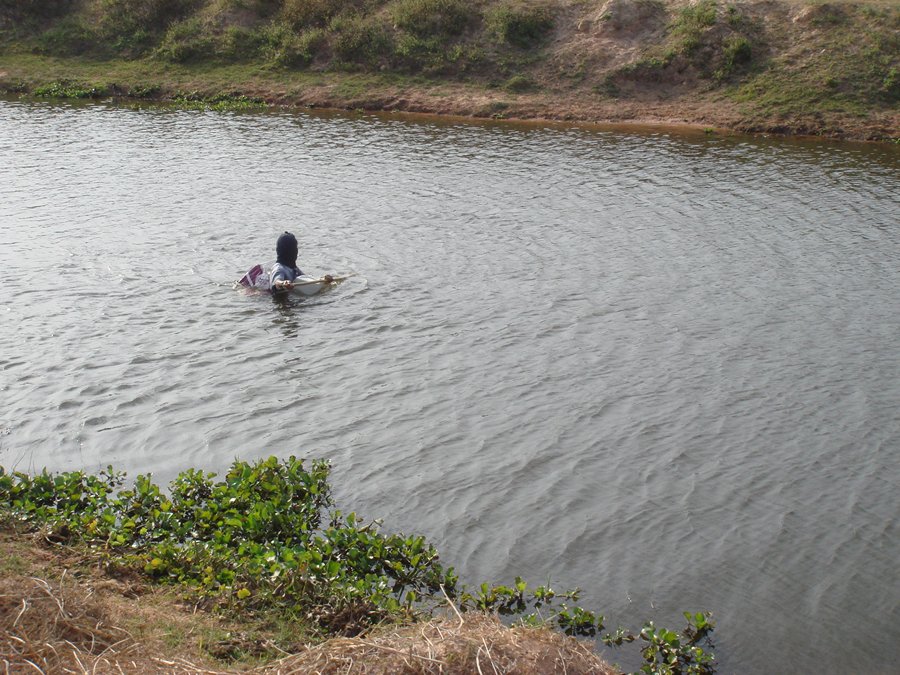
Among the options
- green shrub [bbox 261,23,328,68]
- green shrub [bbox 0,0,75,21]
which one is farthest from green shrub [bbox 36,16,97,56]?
green shrub [bbox 261,23,328,68]

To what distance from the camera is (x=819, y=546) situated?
1105cm

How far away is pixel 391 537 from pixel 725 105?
3365 centimetres

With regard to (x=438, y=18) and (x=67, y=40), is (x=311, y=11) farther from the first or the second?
(x=67, y=40)

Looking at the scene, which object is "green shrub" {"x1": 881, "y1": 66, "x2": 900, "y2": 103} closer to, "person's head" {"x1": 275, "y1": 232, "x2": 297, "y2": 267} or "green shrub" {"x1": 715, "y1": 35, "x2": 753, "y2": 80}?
"green shrub" {"x1": 715, "y1": 35, "x2": 753, "y2": 80}

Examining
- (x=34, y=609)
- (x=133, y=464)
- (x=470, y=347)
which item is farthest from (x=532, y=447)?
(x=34, y=609)

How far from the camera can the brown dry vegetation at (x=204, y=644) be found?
702 centimetres

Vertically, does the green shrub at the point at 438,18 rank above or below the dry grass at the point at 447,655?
above

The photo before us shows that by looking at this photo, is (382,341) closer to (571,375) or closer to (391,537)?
(571,375)

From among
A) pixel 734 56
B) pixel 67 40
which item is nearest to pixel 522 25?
pixel 734 56

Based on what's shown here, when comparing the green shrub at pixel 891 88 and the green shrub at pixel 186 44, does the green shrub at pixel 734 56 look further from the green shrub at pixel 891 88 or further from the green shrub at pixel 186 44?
the green shrub at pixel 186 44

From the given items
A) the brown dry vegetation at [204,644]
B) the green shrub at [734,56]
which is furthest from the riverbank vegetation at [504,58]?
the brown dry vegetation at [204,644]

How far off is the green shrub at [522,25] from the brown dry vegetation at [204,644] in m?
40.5

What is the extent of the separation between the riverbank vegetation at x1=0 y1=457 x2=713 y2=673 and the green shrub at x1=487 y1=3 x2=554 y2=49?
36514 millimetres

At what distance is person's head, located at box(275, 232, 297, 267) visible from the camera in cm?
1962
